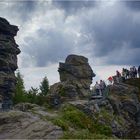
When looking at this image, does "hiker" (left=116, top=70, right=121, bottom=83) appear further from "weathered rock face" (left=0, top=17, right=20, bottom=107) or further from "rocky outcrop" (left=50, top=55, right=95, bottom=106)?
"weathered rock face" (left=0, top=17, right=20, bottom=107)

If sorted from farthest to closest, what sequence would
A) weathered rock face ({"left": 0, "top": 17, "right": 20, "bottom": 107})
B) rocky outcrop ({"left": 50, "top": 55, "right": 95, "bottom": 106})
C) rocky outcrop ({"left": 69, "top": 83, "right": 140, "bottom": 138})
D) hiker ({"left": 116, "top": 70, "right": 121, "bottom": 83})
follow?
1. weathered rock face ({"left": 0, "top": 17, "right": 20, "bottom": 107})
2. rocky outcrop ({"left": 50, "top": 55, "right": 95, "bottom": 106})
3. hiker ({"left": 116, "top": 70, "right": 121, "bottom": 83})
4. rocky outcrop ({"left": 69, "top": 83, "right": 140, "bottom": 138})

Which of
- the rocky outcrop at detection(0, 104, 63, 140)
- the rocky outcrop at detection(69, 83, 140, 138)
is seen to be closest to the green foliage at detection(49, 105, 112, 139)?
the rocky outcrop at detection(0, 104, 63, 140)

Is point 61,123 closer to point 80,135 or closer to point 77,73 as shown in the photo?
point 80,135

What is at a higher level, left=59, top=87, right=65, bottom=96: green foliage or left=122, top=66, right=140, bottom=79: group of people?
left=122, top=66, right=140, bottom=79: group of people

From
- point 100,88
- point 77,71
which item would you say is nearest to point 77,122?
point 100,88

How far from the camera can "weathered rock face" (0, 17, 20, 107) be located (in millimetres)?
63847

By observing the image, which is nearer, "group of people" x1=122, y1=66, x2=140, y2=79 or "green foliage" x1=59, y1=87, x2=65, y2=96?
"green foliage" x1=59, y1=87, x2=65, y2=96

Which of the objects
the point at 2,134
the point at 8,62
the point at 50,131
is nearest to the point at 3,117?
the point at 2,134

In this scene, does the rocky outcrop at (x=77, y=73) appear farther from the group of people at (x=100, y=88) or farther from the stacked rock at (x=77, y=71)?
the group of people at (x=100, y=88)

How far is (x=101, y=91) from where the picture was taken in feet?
164

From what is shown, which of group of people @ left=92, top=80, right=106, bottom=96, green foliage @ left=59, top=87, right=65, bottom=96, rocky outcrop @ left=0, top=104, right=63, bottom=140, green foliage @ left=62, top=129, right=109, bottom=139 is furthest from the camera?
green foliage @ left=59, top=87, right=65, bottom=96

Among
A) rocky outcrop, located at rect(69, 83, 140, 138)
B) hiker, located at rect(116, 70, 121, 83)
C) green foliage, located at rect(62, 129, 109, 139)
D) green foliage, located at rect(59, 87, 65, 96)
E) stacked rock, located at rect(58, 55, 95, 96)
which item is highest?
stacked rock, located at rect(58, 55, 95, 96)

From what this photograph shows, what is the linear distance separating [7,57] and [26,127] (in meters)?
35.3

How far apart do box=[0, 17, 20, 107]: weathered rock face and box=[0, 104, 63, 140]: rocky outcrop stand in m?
29.6
